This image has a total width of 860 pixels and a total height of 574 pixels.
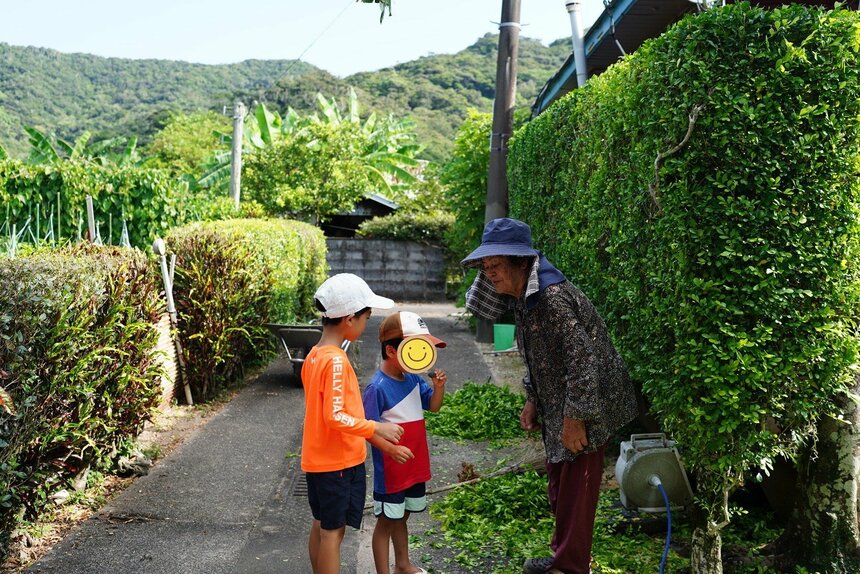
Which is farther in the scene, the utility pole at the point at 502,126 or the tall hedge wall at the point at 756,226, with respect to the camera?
the utility pole at the point at 502,126

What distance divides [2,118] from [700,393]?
200 feet

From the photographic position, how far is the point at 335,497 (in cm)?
422

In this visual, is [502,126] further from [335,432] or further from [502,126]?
[335,432]

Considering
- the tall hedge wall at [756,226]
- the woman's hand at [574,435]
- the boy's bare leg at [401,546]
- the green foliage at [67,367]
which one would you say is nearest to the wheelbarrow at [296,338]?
the green foliage at [67,367]

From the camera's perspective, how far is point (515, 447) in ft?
25.5

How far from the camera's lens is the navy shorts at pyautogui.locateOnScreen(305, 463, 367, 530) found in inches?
166

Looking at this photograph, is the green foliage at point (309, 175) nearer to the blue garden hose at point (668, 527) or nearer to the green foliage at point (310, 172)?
the green foliage at point (310, 172)

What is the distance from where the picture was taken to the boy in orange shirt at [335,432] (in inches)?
163

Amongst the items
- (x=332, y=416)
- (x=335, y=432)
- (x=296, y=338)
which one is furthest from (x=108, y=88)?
(x=332, y=416)

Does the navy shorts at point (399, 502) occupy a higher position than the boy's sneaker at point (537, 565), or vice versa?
the navy shorts at point (399, 502)

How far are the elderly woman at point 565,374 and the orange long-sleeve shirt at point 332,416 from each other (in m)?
0.96

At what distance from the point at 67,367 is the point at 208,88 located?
9979 centimetres

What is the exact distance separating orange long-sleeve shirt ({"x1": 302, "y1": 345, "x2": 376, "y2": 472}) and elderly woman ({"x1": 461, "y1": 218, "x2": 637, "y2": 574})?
0.96m

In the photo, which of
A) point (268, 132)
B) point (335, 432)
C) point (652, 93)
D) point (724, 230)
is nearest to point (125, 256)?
point (335, 432)
